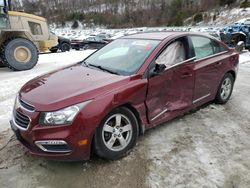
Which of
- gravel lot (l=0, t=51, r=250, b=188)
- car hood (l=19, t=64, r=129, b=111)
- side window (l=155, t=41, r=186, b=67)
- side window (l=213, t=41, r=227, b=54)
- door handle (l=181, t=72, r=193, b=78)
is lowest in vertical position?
gravel lot (l=0, t=51, r=250, b=188)

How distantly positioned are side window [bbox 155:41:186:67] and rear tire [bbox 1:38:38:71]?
641 centimetres

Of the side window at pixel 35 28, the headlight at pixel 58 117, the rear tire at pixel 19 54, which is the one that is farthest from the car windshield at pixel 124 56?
the side window at pixel 35 28

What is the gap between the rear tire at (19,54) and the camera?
28.6 feet

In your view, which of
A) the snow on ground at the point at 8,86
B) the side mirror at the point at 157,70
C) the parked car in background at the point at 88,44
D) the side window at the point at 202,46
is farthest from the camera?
the parked car in background at the point at 88,44

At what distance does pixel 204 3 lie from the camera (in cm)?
5681

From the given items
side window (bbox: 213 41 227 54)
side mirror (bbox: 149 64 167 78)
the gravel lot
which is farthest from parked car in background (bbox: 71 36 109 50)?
side mirror (bbox: 149 64 167 78)

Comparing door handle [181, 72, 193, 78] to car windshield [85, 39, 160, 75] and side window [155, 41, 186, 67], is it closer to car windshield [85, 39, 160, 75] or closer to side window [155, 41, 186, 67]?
side window [155, 41, 186, 67]

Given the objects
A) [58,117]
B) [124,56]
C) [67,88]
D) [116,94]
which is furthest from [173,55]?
[58,117]

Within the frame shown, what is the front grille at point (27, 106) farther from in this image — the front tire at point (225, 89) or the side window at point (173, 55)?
the front tire at point (225, 89)

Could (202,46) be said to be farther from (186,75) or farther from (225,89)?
(225,89)

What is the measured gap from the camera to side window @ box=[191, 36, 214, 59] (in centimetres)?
440

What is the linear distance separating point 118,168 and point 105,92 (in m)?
0.89

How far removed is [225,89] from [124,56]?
7.49 ft

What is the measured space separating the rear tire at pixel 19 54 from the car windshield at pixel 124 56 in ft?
17.5
